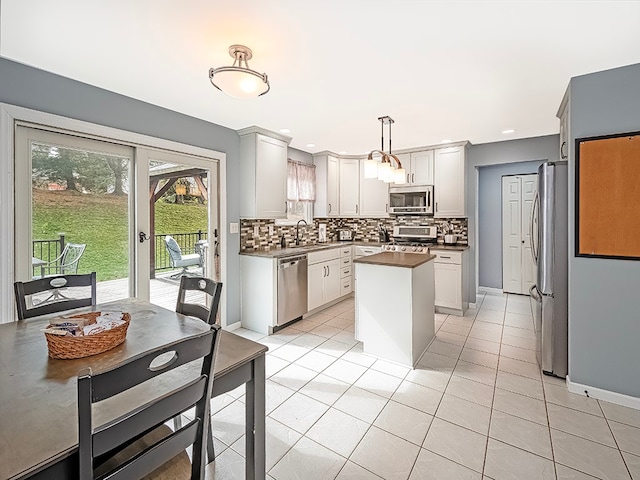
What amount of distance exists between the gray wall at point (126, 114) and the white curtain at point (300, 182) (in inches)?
42.7

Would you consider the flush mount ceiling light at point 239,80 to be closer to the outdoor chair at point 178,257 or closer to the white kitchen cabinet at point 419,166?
the outdoor chair at point 178,257

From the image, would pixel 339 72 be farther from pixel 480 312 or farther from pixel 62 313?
pixel 480 312

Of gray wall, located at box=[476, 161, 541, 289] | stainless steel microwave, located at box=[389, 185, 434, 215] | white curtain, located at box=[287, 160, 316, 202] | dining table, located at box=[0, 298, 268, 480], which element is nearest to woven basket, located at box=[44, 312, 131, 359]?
dining table, located at box=[0, 298, 268, 480]

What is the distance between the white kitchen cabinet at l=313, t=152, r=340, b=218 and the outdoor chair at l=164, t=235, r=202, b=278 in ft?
7.70

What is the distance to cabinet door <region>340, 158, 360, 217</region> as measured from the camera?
17.8 feet

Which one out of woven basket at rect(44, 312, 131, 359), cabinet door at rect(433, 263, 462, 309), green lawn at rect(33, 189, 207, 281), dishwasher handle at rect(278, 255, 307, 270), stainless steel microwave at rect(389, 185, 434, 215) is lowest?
cabinet door at rect(433, 263, 462, 309)

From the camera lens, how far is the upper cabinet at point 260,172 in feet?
12.4

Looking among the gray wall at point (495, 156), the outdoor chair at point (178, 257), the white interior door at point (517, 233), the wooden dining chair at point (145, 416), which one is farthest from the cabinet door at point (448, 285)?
the wooden dining chair at point (145, 416)

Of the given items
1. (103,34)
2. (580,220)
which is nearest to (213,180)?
(103,34)

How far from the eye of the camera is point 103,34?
1.86 m

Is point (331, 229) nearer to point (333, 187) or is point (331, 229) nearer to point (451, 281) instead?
point (333, 187)

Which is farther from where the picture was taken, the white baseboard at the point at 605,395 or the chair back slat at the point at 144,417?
the white baseboard at the point at 605,395

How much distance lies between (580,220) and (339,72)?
213cm

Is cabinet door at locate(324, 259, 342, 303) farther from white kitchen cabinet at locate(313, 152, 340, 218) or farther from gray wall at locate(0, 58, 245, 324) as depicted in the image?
gray wall at locate(0, 58, 245, 324)
